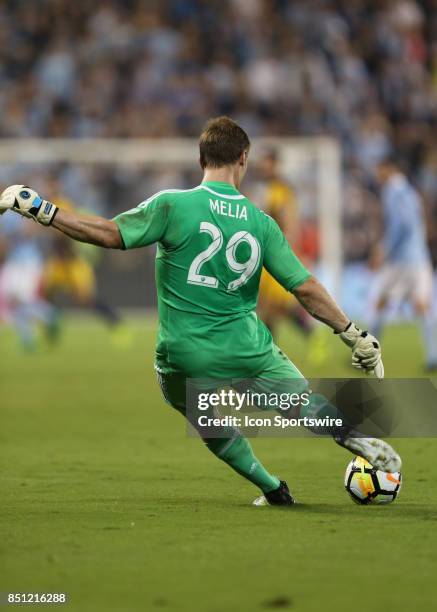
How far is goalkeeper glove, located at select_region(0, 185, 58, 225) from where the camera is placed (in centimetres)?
610

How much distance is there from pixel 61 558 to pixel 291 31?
72.7 ft

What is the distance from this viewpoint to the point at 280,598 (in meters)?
4.70

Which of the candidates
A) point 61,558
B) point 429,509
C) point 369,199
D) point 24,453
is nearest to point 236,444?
point 429,509

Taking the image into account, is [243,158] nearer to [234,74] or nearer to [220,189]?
[220,189]

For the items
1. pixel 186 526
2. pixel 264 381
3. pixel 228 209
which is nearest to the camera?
pixel 186 526

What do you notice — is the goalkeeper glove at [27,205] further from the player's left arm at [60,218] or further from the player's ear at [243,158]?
the player's ear at [243,158]

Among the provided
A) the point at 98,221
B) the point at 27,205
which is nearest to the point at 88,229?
the point at 98,221

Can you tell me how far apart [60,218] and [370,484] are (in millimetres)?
2155

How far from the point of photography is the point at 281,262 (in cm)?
663

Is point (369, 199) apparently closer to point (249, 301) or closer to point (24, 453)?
point (24, 453)

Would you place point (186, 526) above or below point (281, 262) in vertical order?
below

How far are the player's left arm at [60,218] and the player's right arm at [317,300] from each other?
2.70 feet

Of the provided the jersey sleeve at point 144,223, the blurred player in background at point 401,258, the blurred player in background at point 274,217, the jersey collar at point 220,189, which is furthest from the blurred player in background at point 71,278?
the jersey sleeve at point 144,223

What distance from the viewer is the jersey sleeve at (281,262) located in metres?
6.58
